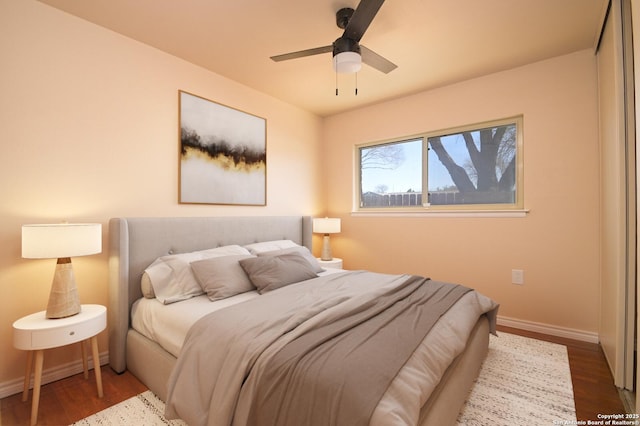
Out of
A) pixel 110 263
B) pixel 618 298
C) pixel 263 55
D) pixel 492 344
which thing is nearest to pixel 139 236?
pixel 110 263

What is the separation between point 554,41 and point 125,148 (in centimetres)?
370

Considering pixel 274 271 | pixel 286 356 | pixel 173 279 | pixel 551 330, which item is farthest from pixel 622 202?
pixel 173 279

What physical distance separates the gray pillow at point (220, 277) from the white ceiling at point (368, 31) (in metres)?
1.83

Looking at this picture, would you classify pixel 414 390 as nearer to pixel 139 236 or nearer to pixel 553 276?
pixel 139 236

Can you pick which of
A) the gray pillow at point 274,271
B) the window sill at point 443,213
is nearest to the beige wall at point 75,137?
the gray pillow at point 274,271

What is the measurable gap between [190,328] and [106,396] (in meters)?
0.84

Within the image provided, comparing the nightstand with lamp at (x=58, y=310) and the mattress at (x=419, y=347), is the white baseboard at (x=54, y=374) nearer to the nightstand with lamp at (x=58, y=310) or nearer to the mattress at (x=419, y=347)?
the nightstand with lamp at (x=58, y=310)

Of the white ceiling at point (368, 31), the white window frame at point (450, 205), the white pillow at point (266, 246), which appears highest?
the white ceiling at point (368, 31)

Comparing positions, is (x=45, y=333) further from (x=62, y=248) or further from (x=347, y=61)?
(x=347, y=61)

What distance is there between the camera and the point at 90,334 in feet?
6.00

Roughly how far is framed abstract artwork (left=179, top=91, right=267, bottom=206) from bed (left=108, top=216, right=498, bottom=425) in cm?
31

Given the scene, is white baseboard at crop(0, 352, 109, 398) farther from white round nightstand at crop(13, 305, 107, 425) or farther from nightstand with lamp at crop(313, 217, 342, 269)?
nightstand with lamp at crop(313, 217, 342, 269)

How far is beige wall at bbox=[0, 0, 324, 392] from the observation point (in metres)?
1.90

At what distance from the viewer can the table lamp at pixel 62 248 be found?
65.9 inches
